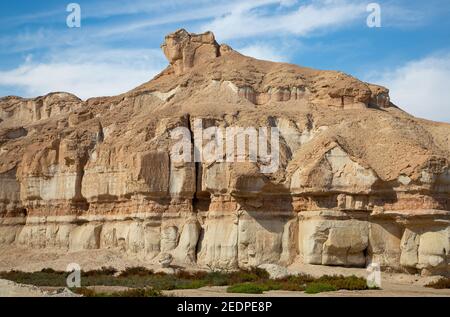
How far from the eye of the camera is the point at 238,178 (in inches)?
1585

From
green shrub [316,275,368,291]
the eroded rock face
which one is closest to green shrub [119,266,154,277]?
the eroded rock face

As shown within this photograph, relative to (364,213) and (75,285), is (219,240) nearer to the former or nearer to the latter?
(364,213)

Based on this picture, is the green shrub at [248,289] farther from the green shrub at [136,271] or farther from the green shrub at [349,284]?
the green shrub at [136,271]

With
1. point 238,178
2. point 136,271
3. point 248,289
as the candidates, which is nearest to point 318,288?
point 248,289

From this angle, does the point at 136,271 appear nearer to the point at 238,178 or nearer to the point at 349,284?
the point at 238,178

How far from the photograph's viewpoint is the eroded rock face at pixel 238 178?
39.9 m

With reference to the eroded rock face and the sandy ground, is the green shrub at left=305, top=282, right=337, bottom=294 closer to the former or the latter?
the sandy ground

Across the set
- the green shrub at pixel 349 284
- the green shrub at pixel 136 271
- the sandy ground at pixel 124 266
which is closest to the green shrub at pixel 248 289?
the sandy ground at pixel 124 266

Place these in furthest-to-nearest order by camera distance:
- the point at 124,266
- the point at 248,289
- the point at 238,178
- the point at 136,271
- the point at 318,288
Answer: the point at 124,266 → the point at 238,178 → the point at 136,271 → the point at 318,288 → the point at 248,289

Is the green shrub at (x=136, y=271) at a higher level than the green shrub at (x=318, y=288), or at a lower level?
lower

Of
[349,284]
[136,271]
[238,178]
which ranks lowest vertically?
[136,271]

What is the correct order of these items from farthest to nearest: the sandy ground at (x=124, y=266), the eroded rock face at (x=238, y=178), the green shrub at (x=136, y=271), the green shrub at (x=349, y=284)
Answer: the eroded rock face at (x=238, y=178) < the green shrub at (x=136, y=271) < the green shrub at (x=349, y=284) < the sandy ground at (x=124, y=266)

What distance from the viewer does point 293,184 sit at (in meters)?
41.5

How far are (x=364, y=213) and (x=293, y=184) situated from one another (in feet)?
13.8
